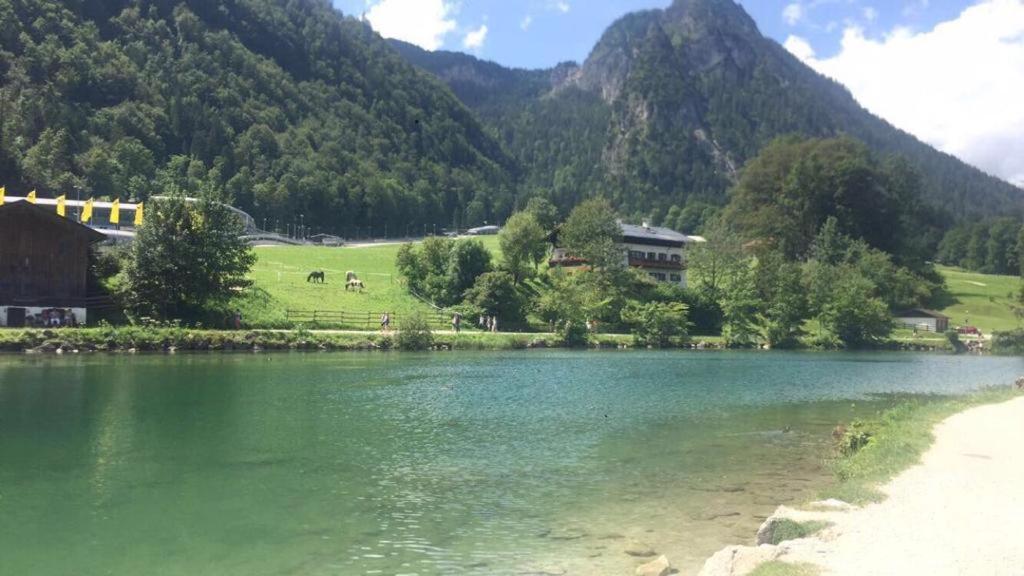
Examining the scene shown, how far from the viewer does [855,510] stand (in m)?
13.0

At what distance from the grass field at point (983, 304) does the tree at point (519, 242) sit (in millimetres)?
56365

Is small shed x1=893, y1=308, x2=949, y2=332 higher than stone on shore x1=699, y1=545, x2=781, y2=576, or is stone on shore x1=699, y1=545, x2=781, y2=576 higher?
small shed x1=893, y1=308, x2=949, y2=332

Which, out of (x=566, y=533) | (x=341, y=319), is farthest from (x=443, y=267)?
(x=566, y=533)

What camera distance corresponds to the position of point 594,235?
86.3 metres

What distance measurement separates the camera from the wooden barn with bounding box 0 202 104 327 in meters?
50.2

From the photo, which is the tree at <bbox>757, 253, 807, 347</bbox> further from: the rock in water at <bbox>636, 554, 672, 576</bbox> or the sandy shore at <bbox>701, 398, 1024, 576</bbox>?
the rock in water at <bbox>636, 554, 672, 576</bbox>

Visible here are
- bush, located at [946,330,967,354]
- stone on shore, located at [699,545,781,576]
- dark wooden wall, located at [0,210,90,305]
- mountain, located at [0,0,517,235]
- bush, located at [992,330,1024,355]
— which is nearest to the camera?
stone on shore, located at [699,545,781,576]

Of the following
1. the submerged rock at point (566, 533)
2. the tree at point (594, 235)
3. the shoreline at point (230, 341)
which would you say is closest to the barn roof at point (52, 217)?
the shoreline at point (230, 341)

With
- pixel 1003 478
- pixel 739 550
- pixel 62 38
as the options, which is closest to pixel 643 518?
pixel 739 550

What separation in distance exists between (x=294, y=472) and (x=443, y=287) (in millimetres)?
55664

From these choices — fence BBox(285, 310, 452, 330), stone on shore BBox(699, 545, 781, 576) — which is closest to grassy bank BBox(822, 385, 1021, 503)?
stone on shore BBox(699, 545, 781, 576)

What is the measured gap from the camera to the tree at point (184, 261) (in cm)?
5203

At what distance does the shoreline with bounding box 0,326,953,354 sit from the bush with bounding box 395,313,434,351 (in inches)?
20.2

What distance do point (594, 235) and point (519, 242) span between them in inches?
452
